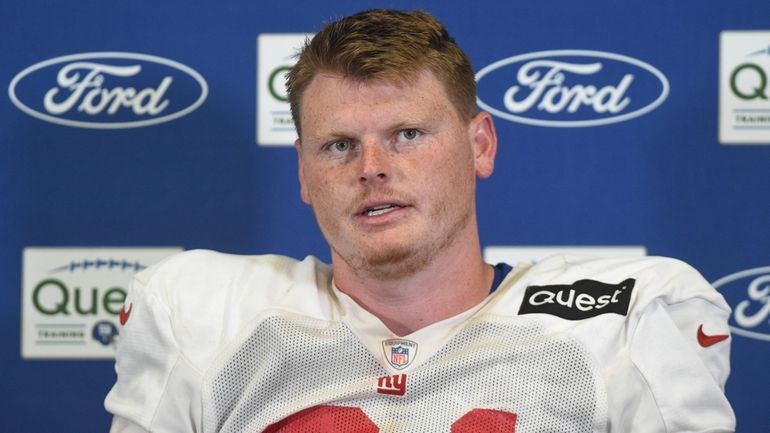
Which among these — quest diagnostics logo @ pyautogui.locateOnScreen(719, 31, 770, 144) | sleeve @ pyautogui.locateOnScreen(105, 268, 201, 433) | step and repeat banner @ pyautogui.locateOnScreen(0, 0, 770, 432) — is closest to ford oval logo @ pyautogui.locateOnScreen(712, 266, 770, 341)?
step and repeat banner @ pyautogui.locateOnScreen(0, 0, 770, 432)

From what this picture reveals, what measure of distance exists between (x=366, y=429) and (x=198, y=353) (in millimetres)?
274

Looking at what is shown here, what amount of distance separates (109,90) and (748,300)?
1.27 m

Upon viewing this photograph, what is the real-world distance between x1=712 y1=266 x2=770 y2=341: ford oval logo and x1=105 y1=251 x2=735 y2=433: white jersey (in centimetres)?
40

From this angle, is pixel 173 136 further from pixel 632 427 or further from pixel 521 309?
pixel 632 427

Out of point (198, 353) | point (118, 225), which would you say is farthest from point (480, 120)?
point (118, 225)

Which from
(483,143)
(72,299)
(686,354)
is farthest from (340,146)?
(72,299)

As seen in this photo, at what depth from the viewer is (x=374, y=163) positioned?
1.40 meters

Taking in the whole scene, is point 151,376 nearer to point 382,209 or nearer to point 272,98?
point 382,209

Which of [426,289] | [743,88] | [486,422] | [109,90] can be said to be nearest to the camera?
[486,422]

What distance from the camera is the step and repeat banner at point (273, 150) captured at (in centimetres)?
183

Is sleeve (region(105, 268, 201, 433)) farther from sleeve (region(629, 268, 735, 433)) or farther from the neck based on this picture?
sleeve (region(629, 268, 735, 433))

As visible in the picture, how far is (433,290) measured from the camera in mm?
1510

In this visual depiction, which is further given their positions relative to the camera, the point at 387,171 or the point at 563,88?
the point at 563,88

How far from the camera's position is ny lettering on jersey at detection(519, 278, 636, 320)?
1423 mm
